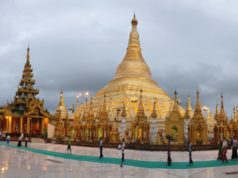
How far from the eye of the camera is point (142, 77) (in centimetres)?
4997

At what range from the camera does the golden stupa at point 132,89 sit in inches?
1640

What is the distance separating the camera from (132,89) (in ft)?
151

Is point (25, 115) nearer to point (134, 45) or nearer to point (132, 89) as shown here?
point (132, 89)

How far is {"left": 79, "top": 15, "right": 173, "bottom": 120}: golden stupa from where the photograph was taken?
137ft

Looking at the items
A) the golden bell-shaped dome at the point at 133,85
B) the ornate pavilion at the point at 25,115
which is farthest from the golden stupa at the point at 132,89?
the ornate pavilion at the point at 25,115

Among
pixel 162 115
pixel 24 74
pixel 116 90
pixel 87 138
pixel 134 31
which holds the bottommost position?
pixel 87 138

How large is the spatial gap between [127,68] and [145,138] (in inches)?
841

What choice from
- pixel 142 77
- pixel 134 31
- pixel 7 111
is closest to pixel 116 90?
pixel 142 77

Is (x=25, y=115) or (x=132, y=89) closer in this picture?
(x=132, y=89)

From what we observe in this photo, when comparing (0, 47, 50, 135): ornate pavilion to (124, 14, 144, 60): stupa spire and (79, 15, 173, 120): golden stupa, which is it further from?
(124, 14, 144, 60): stupa spire

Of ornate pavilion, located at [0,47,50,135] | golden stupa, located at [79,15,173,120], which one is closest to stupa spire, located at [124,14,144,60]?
golden stupa, located at [79,15,173,120]

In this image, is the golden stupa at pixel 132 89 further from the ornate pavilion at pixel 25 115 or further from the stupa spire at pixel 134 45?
the ornate pavilion at pixel 25 115

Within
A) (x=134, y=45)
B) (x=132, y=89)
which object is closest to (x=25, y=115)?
(x=132, y=89)

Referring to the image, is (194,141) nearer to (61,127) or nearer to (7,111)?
(61,127)
